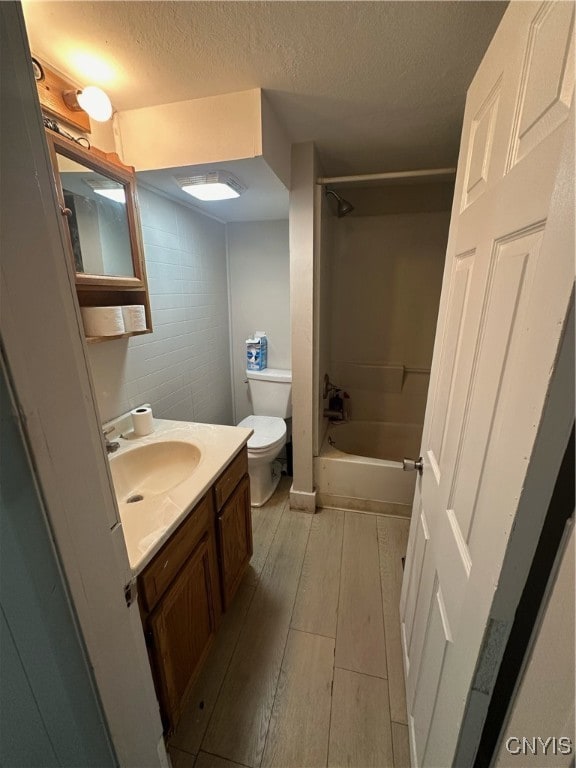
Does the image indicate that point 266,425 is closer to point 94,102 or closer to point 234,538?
point 234,538

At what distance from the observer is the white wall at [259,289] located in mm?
2402

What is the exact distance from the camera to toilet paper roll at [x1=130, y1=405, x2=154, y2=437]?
1435mm

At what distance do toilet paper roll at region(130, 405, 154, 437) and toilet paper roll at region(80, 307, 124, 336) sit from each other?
15.8 inches

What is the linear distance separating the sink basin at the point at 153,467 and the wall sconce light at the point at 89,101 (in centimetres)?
127

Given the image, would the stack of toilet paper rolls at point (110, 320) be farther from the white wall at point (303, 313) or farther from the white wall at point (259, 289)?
the white wall at point (259, 289)

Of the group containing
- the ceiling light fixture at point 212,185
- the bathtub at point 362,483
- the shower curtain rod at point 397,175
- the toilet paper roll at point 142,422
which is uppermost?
the shower curtain rod at point 397,175

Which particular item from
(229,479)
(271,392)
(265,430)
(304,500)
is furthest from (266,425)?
Result: (229,479)

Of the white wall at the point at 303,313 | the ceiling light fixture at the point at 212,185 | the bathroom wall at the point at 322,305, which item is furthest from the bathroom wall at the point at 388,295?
the ceiling light fixture at the point at 212,185

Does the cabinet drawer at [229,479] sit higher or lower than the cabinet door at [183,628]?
higher

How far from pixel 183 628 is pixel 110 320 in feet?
3.76

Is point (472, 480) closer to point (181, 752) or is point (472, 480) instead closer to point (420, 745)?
point (420, 745)

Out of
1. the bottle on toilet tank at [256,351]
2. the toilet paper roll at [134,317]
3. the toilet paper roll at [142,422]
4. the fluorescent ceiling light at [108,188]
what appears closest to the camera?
the fluorescent ceiling light at [108,188]

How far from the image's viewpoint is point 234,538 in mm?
1440

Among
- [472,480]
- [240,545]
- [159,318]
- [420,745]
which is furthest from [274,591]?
[159,318]
